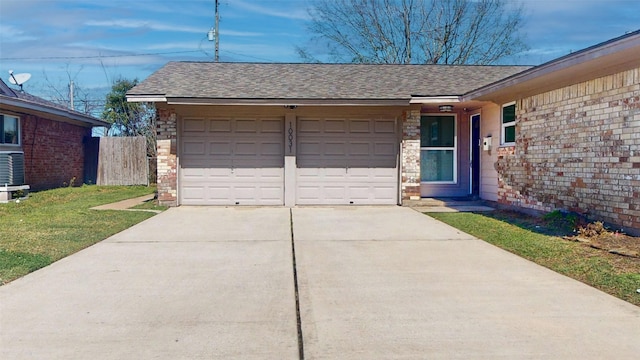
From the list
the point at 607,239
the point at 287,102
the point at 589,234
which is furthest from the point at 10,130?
the point at 607,239

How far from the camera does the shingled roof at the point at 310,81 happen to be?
1245cm

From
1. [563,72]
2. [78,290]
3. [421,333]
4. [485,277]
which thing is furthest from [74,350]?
[563,72]

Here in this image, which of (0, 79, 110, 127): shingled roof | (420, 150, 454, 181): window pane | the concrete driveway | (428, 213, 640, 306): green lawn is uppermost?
(0, 79, 110, 127): shingled roof

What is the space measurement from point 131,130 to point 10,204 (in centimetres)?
1651

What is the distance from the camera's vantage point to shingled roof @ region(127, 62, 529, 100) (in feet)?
40.9

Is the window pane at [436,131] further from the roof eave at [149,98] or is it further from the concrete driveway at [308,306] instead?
the roof eave at [149,98]

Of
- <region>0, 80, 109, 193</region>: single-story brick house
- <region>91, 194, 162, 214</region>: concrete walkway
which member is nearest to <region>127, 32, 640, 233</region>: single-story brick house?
<region>91, 194, 162, 214</region>: concrete walkway

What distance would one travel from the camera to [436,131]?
569 inches

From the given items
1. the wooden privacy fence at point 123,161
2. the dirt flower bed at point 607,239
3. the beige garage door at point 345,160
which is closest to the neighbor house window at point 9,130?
the wooden privacy fence at point 123,161

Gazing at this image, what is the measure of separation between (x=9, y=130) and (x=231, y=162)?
7.45 m

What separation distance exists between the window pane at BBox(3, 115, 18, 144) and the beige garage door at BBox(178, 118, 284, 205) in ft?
Result: 20.2

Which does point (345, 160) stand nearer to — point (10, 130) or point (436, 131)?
point (436, 131)

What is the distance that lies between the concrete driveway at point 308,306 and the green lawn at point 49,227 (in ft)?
1.22

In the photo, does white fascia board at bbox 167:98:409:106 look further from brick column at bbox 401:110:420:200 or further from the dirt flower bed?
the dirt flower bed
